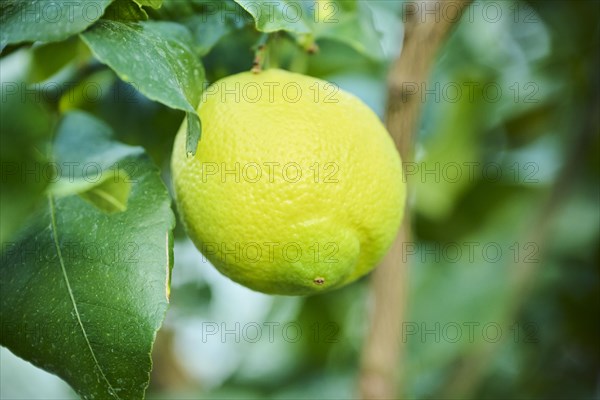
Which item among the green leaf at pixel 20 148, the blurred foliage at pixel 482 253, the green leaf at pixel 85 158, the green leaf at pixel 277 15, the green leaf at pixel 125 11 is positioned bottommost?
the blurred foliage at pixel 482 253

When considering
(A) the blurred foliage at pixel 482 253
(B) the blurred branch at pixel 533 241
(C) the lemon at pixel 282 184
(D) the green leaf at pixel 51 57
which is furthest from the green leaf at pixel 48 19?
(B) the blurred branch at pixel 533 241

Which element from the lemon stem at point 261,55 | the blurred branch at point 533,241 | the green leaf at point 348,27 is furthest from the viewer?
the blurred branch at point 533,241

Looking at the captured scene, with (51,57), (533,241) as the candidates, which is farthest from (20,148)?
(533,241)

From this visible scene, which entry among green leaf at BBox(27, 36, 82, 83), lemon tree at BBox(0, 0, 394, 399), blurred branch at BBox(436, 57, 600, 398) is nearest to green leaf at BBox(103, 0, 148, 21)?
lemon tree at BBox(0, 0, 394, 399)

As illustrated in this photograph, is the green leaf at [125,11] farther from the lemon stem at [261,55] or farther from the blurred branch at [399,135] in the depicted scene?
the blurred branch at [399,135]

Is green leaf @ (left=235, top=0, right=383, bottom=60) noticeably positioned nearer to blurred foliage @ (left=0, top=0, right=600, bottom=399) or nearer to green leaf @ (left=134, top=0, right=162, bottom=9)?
green leaf @ (left=134, top=0, right=162, bottom=9)

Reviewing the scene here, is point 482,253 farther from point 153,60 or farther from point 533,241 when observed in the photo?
point 153,60

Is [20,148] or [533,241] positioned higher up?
[20,148]
